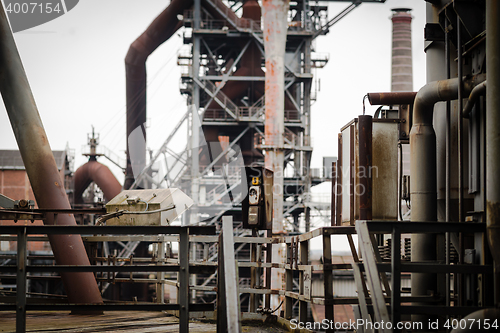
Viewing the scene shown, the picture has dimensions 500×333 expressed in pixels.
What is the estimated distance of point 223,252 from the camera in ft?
14.9

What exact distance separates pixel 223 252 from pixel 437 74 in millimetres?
4395

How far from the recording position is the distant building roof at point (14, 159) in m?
36.3

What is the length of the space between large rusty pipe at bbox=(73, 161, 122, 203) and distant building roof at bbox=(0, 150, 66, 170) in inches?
77.3

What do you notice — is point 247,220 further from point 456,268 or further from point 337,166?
point 456,268

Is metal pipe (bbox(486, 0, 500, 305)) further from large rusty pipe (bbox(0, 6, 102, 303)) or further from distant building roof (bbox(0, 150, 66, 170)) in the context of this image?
distant building roof (bbox(0, 150, 66, 170))

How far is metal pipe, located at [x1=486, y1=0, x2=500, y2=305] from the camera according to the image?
5.09m

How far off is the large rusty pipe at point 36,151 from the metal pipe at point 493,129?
551cm

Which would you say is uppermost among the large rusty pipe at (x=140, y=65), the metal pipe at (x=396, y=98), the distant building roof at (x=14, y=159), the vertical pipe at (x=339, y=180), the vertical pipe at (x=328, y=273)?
the large rusty pipe at (x=140, y=65)

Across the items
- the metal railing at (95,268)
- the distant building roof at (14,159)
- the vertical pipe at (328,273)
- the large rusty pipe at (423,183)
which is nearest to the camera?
the metal railing at (95,268)

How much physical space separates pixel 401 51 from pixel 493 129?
37066 millimetres

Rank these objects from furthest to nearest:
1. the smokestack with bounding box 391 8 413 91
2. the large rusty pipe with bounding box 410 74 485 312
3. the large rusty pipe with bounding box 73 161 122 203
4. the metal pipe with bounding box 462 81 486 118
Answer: the smokestack with bounding box 391 8 413 91 < the large rusty pipe with bounding box 73 161 122 203 < the large rusty pipe with bounding box 410 74 485 312 < the metal pipe with bounding box 462 81 486 118

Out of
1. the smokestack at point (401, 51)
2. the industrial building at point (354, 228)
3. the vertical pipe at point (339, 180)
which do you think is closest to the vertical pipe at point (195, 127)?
the smokestack at point (401, 51)

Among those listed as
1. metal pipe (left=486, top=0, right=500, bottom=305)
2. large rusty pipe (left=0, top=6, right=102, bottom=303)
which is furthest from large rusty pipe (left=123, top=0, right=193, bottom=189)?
metal pipe (left=486, top=0, right=500, bottom=305)

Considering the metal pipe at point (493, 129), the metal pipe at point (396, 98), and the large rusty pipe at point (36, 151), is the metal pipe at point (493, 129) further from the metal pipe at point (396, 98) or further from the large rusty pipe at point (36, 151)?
the large rusty pipe at point (36, 151)
